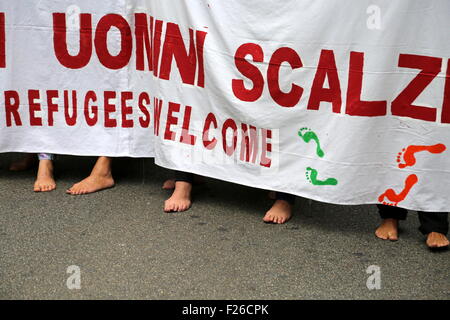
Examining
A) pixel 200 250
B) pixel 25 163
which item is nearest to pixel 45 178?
pixel 25 163

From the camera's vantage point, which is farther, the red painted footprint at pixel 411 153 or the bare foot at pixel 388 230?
the bare foot at pixel 388 230

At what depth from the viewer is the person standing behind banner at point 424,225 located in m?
3.35

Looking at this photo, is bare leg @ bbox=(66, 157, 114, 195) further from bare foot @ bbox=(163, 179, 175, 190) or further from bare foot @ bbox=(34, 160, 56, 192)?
bare foot @ bbox=(163, 179, 175, 190)

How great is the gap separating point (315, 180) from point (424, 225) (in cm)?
63

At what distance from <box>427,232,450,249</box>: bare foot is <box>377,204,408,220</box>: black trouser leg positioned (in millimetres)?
208

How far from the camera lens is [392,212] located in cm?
355

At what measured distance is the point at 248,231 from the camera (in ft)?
11.7

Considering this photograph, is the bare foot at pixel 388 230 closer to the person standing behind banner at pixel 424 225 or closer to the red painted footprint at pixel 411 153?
the person standing behind banner at pixel 424 225

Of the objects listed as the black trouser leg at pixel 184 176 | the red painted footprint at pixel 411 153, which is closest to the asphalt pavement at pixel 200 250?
the black trouser leg at pixel 184 176

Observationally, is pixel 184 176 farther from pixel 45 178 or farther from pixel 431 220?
pixel 431 220

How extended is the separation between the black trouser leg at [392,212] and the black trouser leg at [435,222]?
0.44 ft
